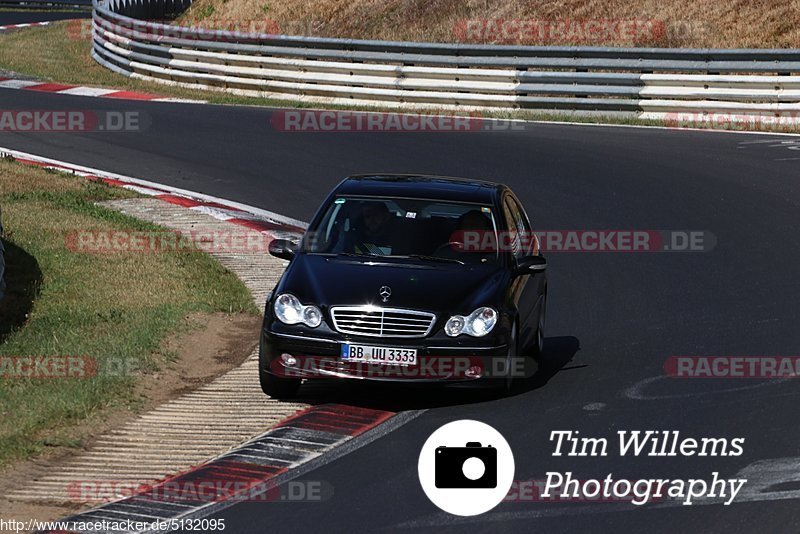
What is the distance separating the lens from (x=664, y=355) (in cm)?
1095

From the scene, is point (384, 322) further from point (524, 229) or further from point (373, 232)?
point (524, 229)

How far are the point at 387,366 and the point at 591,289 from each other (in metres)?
4.40

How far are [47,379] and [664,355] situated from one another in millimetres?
4599

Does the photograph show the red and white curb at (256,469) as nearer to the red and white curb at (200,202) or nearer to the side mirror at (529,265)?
the side mirror at (529,265)

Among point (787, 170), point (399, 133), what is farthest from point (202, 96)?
point (787, 170)

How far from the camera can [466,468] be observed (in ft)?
26.2

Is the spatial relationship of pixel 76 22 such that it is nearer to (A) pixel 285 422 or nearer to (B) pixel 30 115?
(B) pixel 30 115

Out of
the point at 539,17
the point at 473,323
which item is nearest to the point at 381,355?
the point at 473,323

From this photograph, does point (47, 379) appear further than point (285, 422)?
Yes

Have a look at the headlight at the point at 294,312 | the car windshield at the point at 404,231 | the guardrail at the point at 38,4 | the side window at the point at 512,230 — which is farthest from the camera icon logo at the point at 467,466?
the guardrail at the point at 38,4

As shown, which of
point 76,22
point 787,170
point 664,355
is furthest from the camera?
point 76,22

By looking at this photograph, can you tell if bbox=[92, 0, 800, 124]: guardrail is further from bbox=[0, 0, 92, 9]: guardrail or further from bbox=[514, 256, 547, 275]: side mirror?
bbox=[0, 0, 92, 9]: guardrail

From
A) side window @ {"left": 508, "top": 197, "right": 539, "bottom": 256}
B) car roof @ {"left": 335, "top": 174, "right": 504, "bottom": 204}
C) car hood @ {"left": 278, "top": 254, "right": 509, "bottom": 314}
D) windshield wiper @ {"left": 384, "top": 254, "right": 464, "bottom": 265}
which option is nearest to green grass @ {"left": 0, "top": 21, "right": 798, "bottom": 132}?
side window @ {"left": 508, "top": 197, "right": 539, "bottom": 256}

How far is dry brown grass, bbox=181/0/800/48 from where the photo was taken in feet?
93.5
